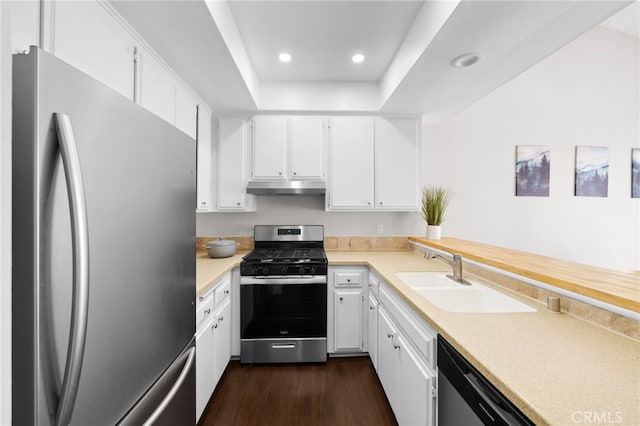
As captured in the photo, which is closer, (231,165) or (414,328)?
(414,328)

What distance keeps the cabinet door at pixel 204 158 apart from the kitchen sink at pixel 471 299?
74.9 inches

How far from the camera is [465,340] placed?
Answer: 3.12 ft

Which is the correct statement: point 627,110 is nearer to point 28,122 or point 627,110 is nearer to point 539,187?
point 539,187

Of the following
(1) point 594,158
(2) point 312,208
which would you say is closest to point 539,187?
(1) point 594,158

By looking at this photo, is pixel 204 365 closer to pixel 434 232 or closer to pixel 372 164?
pixel 372 164

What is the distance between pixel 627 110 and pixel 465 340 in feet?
15.0

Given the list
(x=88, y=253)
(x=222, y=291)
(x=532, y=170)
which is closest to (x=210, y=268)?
(x=222, y=291)

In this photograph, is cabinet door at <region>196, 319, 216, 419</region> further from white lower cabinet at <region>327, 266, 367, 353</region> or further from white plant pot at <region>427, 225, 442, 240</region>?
white plant pot at <region>427, 225, 442, 240</region>

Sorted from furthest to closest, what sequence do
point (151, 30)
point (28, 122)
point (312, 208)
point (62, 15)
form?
point (312, 208)
point (151, 30)
point (62, 15)
point (28, 122)

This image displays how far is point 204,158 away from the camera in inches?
96.6

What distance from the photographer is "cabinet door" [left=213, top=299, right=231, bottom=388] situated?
1.92 m

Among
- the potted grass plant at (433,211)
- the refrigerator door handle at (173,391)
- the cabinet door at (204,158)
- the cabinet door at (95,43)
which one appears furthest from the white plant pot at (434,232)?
the cabinet door at (95,43)

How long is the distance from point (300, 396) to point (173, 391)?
1.31 m

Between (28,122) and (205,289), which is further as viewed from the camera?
(205,289)
